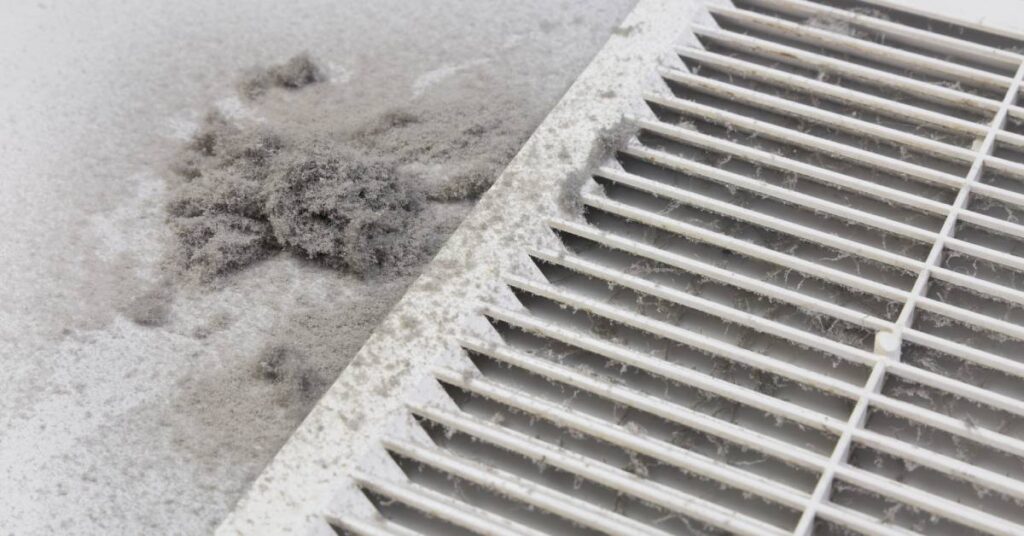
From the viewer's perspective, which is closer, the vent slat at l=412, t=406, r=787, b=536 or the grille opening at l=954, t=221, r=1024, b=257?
the vent slat at l=412, t=406, r=787, b=536

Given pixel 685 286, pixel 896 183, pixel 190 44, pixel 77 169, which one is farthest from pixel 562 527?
pixel 190 44

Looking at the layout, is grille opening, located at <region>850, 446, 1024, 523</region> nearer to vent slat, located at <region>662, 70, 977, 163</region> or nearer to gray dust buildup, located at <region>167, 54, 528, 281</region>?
vent slat, located at <region>662, 70, 977, 163</region>

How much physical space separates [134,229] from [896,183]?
1.42 metres

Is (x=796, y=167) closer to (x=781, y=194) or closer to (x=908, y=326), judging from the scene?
(x=781, y=194)

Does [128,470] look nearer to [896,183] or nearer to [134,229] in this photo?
[134,229]

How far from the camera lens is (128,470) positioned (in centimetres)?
161

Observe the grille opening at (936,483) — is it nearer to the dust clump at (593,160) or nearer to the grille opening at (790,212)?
the grille opening at (790,212)

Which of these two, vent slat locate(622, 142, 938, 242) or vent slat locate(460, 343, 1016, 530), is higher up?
vent slat locate(622, 142, 938, 242)

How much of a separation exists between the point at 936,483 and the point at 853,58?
99 centimetres

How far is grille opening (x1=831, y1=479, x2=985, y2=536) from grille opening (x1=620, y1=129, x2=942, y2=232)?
0.56 metres

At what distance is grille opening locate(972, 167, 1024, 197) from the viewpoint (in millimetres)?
1920

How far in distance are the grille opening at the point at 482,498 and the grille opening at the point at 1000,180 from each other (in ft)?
3.37

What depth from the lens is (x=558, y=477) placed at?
1559 millimetres

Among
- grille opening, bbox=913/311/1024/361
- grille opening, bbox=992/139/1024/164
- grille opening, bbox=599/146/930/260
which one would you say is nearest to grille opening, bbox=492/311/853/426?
grille opening, bbox=913/311/1024/361
